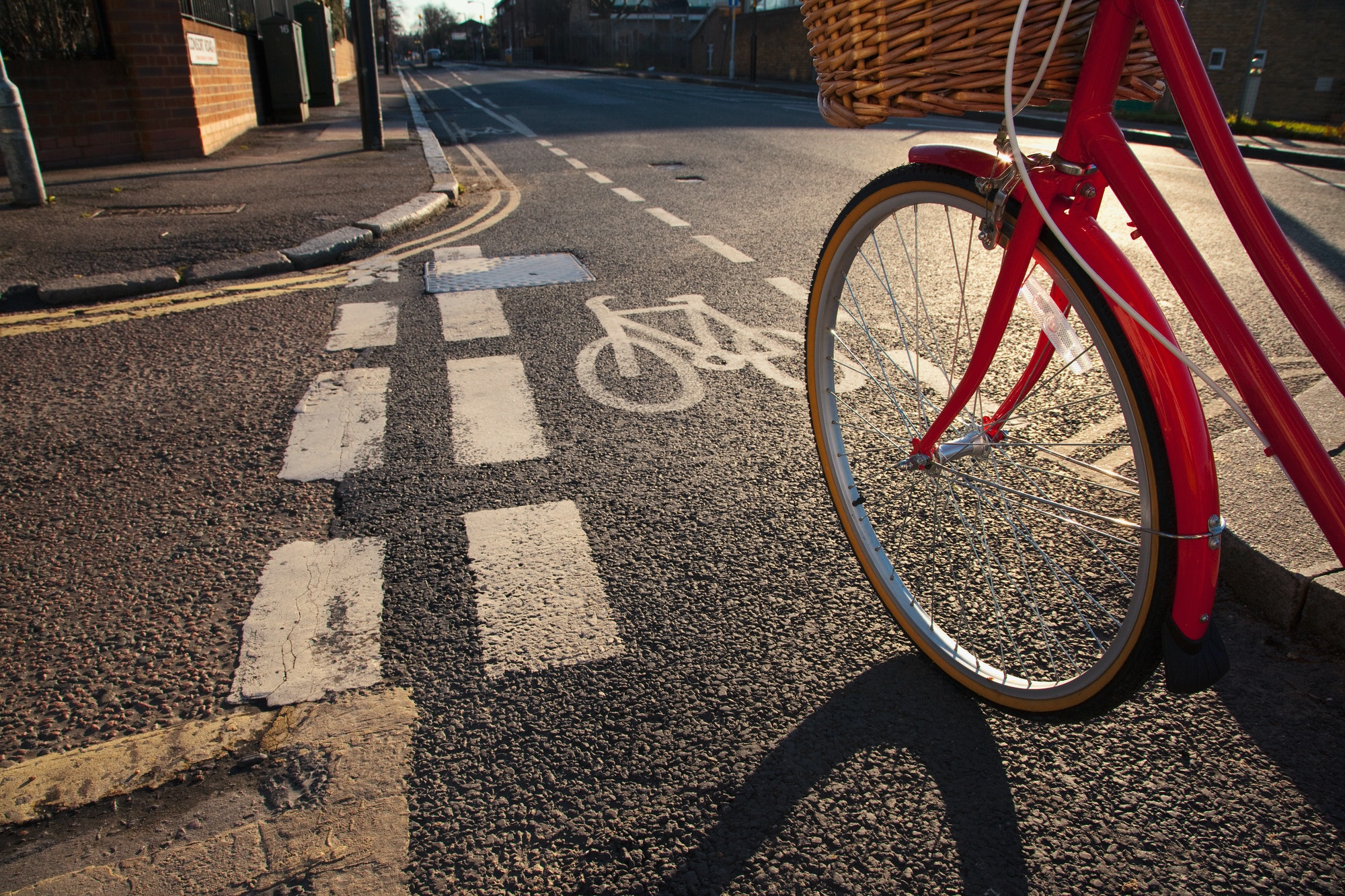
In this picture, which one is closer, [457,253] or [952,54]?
[952,54]

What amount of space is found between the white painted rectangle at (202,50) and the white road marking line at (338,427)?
8559 millimetres

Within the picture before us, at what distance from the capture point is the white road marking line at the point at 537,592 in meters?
2.11

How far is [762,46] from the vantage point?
4134 centimetres

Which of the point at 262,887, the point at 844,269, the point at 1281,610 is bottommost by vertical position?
the point at 262,887

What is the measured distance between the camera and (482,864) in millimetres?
1565

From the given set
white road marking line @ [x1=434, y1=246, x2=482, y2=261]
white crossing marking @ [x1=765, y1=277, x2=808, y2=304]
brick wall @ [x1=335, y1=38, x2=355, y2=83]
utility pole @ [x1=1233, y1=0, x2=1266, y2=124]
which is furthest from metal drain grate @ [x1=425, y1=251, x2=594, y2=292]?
brick wall @ [x1=335, y1=38, x2=355, y2=83]

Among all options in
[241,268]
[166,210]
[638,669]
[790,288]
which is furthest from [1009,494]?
[166,210]

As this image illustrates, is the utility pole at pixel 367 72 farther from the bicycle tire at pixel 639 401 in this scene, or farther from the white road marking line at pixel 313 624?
the white road marking line at pixel 313 624

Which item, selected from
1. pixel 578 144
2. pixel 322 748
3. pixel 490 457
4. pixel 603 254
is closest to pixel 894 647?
pixel 322 748

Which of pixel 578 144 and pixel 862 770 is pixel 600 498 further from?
pixel 578 144

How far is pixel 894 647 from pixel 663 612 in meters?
0.58

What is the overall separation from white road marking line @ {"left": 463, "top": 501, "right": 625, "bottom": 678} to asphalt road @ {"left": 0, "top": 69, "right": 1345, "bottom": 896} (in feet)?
0.13

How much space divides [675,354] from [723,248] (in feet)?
7.44

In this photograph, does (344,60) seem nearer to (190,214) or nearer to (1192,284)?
(190,214)
